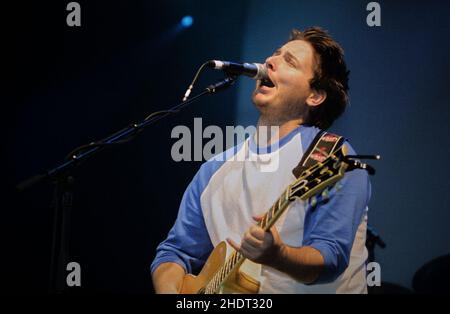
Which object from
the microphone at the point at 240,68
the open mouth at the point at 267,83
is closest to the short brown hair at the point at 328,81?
the open mouth at the point at 267,83

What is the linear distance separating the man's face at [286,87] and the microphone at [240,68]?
0.35 feet

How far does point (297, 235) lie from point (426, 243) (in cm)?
97

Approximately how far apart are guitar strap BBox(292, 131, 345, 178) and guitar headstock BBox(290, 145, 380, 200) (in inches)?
8.2

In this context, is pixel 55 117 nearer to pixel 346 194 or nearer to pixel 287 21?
pixel 287 21

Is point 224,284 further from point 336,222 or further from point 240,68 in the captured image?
point 240,68

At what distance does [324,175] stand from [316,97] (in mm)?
781

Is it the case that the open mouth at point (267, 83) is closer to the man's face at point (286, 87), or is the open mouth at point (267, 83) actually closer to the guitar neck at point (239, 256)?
the man's face at point (286, 87)

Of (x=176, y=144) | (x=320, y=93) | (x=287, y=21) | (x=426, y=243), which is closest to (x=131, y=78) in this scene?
(x=176, y=144)

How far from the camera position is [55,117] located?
10.5ft

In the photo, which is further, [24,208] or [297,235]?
[24,208]

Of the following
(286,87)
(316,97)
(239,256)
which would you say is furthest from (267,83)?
(239,256)

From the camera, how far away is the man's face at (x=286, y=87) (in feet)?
8.25

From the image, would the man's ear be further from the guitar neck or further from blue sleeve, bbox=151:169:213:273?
the guitar neck
